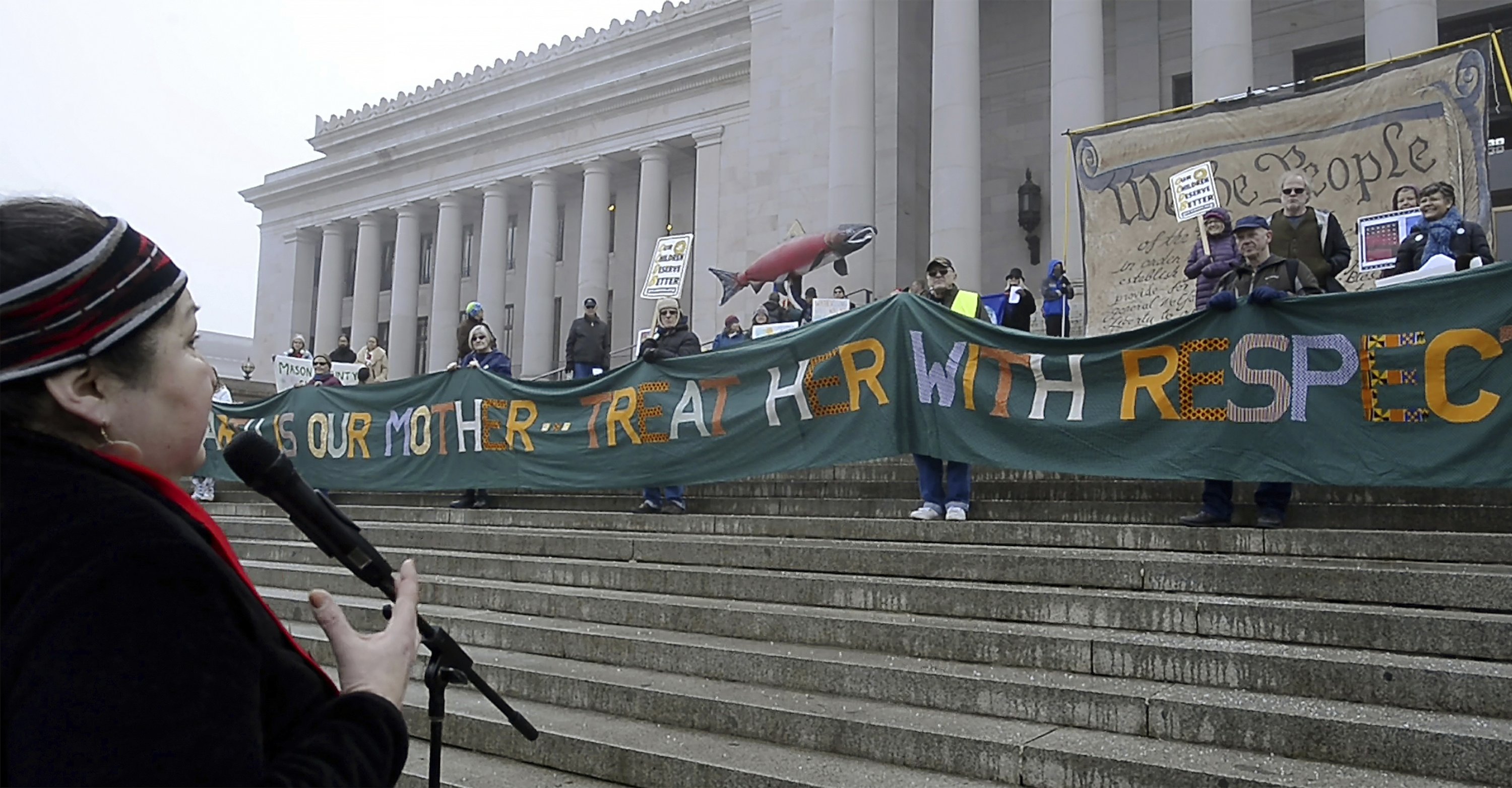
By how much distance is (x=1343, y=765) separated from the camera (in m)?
3.80

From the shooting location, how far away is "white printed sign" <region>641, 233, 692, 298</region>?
15148 millimetres

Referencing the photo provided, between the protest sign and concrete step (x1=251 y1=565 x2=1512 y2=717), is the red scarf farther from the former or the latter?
the protest sign

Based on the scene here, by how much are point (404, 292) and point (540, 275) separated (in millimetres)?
7577

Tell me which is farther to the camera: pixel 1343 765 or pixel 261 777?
pixel 1343 765

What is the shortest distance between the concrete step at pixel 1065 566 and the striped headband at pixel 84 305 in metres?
5.07

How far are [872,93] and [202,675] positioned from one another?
73.6 feet

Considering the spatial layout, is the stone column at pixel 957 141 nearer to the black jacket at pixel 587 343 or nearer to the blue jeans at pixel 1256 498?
the black jacket at pixel 587 343

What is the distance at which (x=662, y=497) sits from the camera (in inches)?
359

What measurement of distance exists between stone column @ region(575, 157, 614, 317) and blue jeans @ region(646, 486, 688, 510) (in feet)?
77.5

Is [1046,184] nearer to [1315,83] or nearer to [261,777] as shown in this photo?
[1315,83]

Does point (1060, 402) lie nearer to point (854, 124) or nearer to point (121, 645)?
point (121, 645)

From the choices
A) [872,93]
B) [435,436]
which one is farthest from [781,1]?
[435,436]

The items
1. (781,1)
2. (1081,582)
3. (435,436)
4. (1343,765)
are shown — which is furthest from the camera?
(781,1)

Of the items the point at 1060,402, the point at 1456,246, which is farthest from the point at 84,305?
the point at 1456,246
